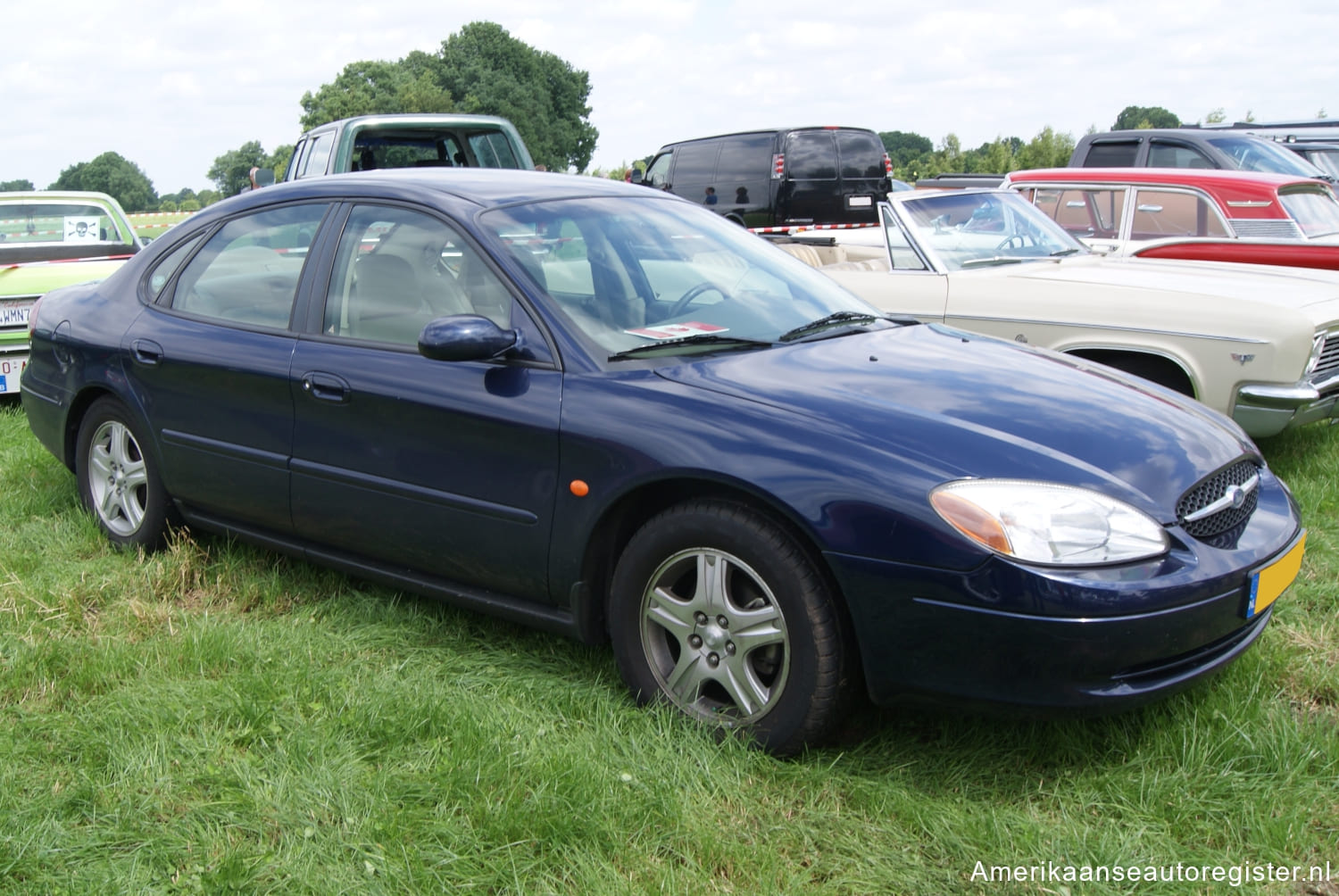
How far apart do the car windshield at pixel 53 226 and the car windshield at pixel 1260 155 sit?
9954mm

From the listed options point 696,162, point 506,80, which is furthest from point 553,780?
point 506,80

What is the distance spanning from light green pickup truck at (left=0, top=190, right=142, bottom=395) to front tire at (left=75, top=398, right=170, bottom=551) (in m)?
3.03

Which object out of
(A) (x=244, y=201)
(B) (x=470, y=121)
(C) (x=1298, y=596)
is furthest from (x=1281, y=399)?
(B) (x=470, y=121)

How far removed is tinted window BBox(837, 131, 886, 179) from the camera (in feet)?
44.6

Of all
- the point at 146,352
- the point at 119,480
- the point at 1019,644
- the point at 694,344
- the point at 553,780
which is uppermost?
the point at 694,344

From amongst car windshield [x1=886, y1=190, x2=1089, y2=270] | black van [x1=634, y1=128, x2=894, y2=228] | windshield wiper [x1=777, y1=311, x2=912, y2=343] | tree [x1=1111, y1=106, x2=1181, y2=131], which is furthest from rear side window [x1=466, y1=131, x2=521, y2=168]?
tree [x1=1111, y1=106, x2=1181, y2=131]

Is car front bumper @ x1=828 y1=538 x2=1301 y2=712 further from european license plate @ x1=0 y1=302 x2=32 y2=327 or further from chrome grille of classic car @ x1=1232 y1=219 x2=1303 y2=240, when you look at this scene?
european license plate @ x1=0 y1=302 x2=32 y2=327

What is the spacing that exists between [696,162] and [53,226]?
739 centimetres

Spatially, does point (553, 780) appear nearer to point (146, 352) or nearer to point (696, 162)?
point (146, 352)

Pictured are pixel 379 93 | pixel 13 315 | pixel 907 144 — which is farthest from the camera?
pixel 907 144

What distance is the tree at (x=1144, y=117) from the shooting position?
48000 mm

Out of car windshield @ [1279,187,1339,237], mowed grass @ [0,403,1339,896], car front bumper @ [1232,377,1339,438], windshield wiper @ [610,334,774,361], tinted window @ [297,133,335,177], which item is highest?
tinted window @ [297,133,335,177]

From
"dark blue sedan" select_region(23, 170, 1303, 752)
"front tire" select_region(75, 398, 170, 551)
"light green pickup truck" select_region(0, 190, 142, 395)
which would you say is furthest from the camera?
"light green pickup truck" select_region(0, 190, 142, 395)

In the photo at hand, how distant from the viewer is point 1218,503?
2.97m
